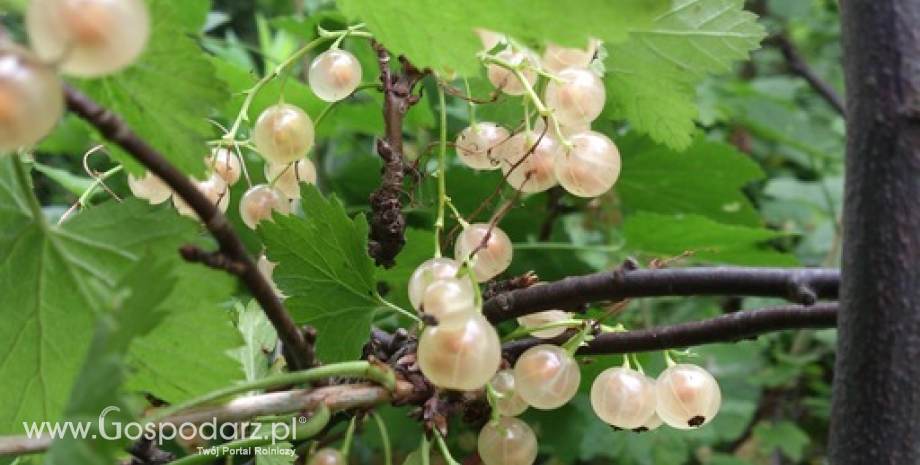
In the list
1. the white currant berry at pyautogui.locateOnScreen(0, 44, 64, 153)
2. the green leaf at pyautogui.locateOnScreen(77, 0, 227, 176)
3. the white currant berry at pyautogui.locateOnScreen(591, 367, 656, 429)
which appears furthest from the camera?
the white currant berry at pyautogui.locateOnScreen(591, 367, 656, 429)

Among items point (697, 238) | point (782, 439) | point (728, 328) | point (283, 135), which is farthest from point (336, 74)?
point (782, 439)

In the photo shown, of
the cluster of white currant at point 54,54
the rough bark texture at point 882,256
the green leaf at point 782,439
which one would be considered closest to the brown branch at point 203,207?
the cluster of white currant at point 54,54

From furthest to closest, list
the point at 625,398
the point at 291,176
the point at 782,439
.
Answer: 1. the point at 782,439
2. the point at 291,176
3. the point at 625,398

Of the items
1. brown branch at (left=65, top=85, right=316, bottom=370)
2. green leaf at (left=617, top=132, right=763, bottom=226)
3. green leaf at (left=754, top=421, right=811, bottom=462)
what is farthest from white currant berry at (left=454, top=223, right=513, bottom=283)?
green leaf at (left=754, top=421, right=811, bottom=462)

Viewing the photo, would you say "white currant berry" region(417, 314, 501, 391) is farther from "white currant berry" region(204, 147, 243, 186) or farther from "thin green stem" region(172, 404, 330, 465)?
"white currant berry" region(204, 147, 243, 186)

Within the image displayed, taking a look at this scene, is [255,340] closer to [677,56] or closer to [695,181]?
[677,56]

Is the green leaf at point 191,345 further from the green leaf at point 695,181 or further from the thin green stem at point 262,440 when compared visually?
the green leaf at point 695,181
